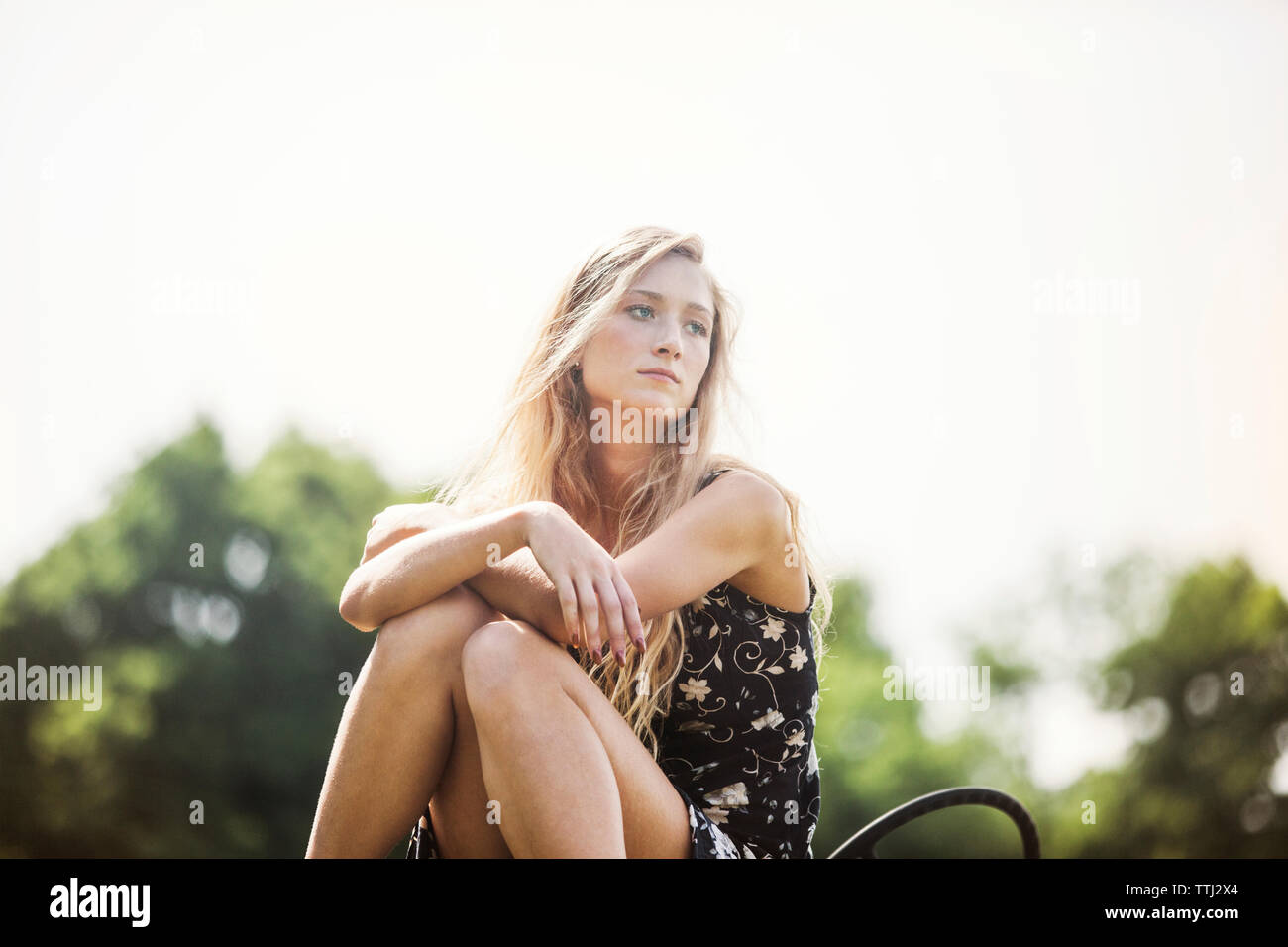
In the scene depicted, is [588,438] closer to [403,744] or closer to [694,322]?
[694,322]

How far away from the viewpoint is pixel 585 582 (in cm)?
237

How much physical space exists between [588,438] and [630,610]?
3.64 feet

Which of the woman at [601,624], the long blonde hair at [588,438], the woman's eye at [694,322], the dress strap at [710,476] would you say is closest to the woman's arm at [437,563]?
the woman at [601,624]

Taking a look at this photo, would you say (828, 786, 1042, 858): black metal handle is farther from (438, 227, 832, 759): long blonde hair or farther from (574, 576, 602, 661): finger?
(574, 576, 602, 661): finger

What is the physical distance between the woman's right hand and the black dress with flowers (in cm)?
46

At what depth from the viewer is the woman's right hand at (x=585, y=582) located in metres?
2.34

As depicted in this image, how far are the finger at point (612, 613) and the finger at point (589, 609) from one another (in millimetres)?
21

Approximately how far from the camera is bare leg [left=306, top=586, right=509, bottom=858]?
242 cm

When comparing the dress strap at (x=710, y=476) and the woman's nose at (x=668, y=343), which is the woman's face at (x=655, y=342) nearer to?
the woman's nose at (x=668, y=343)

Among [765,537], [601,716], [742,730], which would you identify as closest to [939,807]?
[742,730]

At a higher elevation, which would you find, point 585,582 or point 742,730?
point 585,582

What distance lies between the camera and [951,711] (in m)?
26.7

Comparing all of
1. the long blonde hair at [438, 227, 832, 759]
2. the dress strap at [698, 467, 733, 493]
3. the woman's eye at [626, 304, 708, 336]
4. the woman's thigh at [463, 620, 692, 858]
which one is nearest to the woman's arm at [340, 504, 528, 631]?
the woman's thigh at [463, 620, 692, 858]
